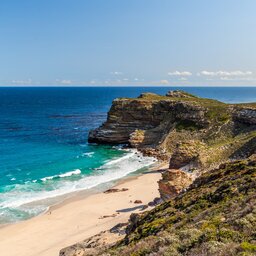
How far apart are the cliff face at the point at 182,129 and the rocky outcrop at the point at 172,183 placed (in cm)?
1250

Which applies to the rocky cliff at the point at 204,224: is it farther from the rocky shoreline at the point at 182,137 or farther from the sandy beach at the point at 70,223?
the sandy beach at the point at 70,223

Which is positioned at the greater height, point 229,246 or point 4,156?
point 229,246

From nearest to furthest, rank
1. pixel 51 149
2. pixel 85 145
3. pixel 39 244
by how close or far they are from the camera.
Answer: pixel 39 244, pixel 51 149, pixel 85 145

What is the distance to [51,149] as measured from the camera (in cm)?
6794

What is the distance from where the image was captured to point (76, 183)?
47.8m

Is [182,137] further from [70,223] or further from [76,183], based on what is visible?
[70,223]

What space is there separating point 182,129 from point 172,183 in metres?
37.9

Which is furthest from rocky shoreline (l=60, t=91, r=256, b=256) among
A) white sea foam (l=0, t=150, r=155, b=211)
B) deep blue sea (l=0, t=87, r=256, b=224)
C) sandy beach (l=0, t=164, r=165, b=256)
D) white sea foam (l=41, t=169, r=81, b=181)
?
white sea foam (l=41, t=169, r=81, b=181)

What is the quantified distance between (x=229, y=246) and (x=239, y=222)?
2383mm

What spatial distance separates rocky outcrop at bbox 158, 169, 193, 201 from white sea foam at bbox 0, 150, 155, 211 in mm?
15721

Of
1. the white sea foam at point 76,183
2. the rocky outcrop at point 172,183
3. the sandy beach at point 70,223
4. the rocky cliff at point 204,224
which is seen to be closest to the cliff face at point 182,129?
the white sea foam at point 76,183

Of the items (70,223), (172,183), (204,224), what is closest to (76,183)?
(70,223)

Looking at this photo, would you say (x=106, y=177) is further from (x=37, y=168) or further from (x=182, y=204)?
(x=182, y=204)

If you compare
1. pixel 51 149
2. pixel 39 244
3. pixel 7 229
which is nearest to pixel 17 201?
pixel 7 229
